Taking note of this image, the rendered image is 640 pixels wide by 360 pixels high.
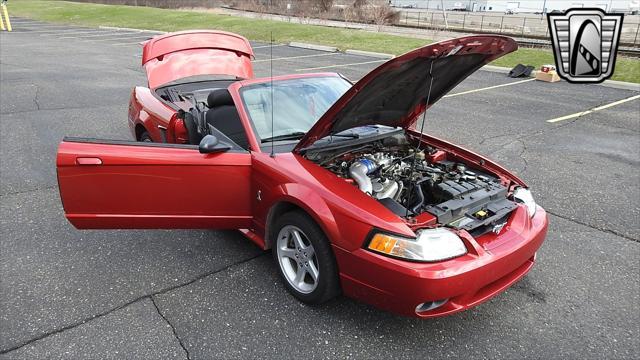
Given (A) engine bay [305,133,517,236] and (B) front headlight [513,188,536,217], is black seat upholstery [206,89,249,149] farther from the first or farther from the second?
(B) front headlight [513,188,536,217]

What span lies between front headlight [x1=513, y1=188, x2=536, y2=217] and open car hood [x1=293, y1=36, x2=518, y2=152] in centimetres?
97

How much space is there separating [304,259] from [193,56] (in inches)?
129

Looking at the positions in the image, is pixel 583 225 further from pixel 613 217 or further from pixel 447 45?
pixel 447 45

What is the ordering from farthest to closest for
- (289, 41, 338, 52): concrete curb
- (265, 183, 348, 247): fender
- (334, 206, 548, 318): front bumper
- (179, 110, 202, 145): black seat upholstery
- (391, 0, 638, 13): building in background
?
(391, 0, 638, 13): building in background → (289, 41, 338, 52): concrete curb → (179, 110, 202, 145): black seat upholstery → (265, 183, 348, 247): fender → (334, 206, 548, 318): front bumper

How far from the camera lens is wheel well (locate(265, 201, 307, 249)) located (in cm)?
293

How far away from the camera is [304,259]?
286 cm

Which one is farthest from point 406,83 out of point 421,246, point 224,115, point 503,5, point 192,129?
point 503,5

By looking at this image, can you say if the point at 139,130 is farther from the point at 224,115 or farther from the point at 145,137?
the point at 224,115

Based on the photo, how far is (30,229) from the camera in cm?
386

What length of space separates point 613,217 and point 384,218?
9.96 ft

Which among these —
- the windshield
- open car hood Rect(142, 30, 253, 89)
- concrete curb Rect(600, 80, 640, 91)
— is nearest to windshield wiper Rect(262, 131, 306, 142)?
the windshield

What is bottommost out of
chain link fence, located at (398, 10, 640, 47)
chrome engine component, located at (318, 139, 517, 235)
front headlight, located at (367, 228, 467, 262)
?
front headlight, located at (367, 228, 467, 262)

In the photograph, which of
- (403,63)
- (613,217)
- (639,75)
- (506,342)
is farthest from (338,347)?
(639,75)

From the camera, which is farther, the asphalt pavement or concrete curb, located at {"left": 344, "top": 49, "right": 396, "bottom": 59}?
concrete curb, located at {"left": 344, "top": 49, "right": 396, "bottom": 59}
